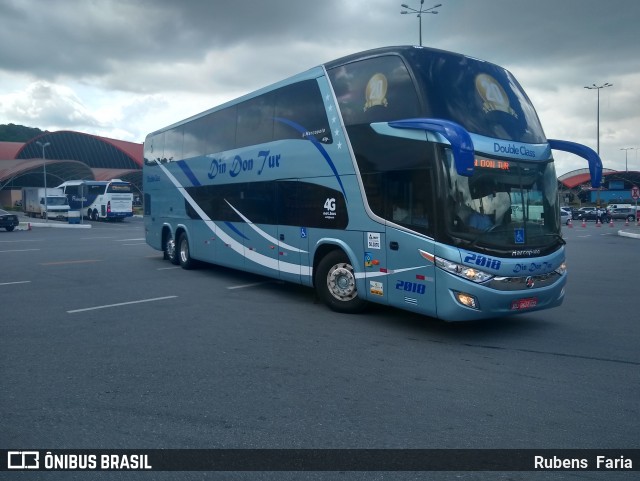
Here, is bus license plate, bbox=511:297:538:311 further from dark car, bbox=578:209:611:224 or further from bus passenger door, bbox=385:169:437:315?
dark car, bbox=578:209:611:224

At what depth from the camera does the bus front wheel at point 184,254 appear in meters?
14.6

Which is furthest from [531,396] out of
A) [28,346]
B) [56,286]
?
[56,286]

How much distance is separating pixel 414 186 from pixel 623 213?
184 feet

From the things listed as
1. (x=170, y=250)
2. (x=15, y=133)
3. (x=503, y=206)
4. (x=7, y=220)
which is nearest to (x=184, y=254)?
(x=170, y=250)

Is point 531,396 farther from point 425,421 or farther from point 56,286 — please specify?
point 56,286

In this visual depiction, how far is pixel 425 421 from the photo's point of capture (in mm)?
4605

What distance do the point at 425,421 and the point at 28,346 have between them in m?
5.03

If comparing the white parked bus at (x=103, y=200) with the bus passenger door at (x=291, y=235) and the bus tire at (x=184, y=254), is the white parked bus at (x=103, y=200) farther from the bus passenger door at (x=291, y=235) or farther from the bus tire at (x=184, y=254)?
the bus passenger door at (x=291, y=235)

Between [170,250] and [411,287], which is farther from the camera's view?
[170,250]

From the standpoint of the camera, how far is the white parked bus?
45.9m

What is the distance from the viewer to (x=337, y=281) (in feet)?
29.7

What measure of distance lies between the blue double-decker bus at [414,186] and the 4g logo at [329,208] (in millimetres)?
28

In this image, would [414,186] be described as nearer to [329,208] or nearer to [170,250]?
[329,208]

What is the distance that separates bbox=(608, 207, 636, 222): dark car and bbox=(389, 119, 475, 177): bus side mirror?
5548cm
